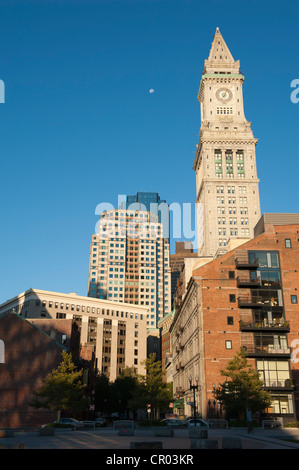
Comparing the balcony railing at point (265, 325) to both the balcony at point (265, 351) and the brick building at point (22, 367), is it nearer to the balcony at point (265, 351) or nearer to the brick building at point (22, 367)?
the balcony at point (265, 351)

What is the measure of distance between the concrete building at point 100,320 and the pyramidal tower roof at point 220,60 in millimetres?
91867

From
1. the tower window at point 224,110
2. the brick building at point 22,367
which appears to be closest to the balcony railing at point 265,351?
the brick building at point 22,367

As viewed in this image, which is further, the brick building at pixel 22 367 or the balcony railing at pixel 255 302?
the brick building at pixel 22 367

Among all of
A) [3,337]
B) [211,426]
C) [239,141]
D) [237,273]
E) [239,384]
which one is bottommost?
[211,426]

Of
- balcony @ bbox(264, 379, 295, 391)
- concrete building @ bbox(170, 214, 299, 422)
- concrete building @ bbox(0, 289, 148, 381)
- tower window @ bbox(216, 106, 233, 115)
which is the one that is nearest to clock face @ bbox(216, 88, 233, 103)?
tower window @ bbox(216, 106, 233, 115)

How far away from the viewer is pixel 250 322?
58031 mm

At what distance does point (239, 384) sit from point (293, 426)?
25.0 ft

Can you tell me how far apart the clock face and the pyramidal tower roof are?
32.2 ft

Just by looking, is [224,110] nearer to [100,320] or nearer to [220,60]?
[220,60]

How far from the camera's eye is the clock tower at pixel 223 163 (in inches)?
5650

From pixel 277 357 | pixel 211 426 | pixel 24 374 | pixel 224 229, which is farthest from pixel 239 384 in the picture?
pixel 224 229

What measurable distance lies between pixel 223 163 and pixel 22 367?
10865cm
